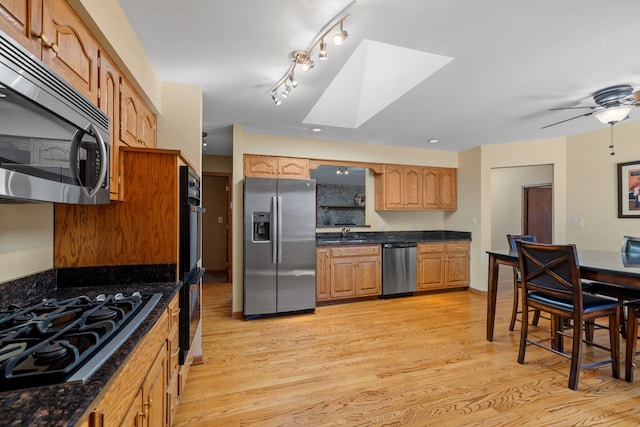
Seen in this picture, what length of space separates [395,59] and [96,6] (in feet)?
6.54

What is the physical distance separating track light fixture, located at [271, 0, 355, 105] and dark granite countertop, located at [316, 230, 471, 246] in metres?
2.13

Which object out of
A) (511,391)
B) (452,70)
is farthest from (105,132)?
(511,391)

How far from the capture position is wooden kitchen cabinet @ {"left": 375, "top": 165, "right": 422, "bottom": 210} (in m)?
4.75

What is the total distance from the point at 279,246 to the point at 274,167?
3.72 ft

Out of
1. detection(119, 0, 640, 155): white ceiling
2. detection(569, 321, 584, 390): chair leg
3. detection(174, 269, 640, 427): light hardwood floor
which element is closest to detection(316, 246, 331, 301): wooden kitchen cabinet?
detection(174, 269, 640, 427): light hardwood floor

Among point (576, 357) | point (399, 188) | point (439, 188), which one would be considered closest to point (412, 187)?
point (399, 188)

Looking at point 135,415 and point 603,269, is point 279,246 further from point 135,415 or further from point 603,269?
point 603,269

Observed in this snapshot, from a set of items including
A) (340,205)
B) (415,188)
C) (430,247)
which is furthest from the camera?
(340,205)

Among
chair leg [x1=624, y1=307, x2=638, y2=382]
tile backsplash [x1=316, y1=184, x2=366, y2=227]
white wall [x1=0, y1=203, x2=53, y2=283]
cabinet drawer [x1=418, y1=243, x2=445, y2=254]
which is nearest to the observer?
white wall [x1=0, y1=203, x2=53, y2=283]

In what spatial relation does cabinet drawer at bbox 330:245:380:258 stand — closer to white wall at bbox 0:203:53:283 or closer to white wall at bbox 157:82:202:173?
white wall at bbox 157:82:202:173

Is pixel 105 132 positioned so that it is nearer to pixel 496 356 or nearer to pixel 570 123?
pixel 496 356

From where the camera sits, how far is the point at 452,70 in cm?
230

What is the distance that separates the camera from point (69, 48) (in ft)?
4.07

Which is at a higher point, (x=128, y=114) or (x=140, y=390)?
(x=128, y=114)
